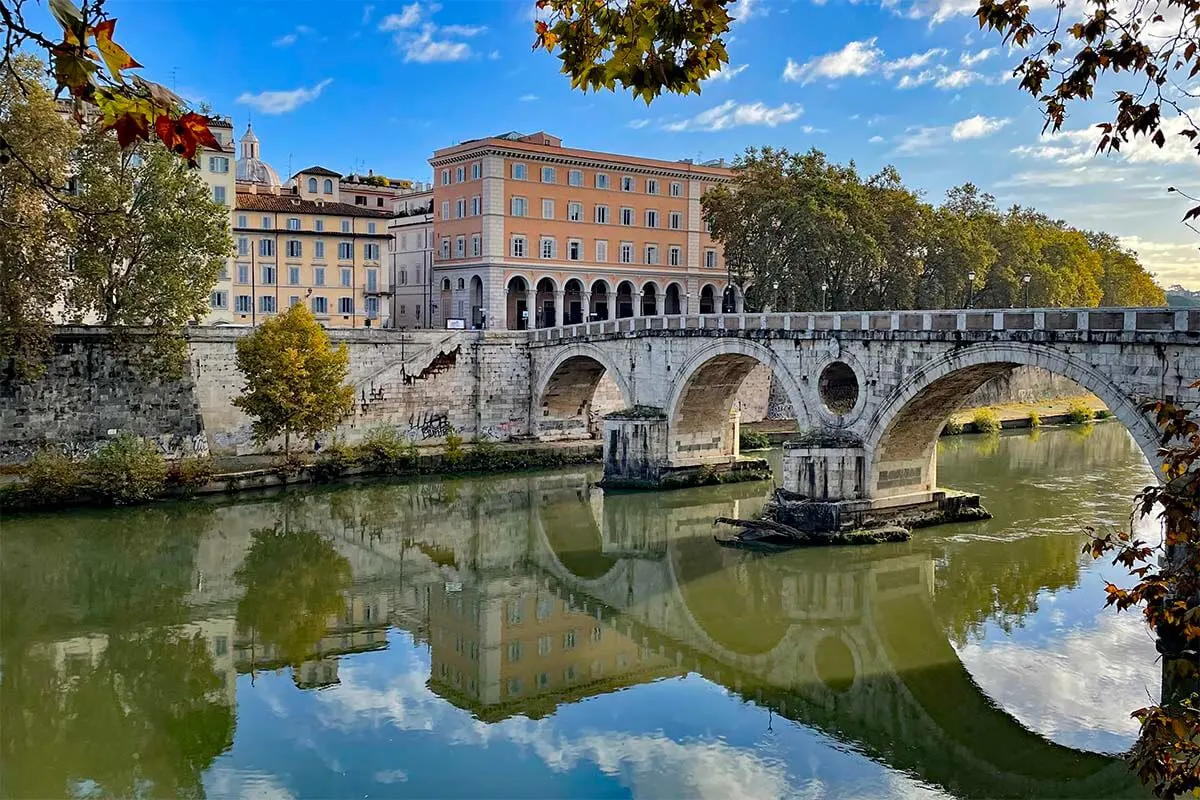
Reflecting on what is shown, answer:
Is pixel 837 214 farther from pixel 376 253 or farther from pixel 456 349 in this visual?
pixel 376 253

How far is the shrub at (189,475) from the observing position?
2425 centimetres

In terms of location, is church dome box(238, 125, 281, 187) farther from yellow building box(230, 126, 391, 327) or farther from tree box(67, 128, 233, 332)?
tree box(67, 128, 233, 332)

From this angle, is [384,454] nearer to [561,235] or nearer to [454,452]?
[454,452]

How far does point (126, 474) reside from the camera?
75.8 ft

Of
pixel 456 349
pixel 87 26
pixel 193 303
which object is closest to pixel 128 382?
pixel 193 303

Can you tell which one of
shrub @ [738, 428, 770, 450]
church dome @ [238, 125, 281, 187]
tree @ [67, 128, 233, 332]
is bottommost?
shrub @ [738, 428, 770, 450]

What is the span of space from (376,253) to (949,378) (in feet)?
81.0

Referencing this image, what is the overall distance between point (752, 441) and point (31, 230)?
20875 millimetres

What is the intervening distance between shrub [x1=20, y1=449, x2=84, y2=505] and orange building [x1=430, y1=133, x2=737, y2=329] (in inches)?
745

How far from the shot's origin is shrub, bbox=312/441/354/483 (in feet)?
88.2

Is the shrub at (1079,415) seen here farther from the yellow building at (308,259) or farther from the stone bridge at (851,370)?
the yellow building at (308,259)

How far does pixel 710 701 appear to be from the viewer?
13586mm

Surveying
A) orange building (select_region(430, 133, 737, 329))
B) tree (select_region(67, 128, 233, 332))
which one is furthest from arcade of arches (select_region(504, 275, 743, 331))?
tree (select_region(67, 128, 233, 332))

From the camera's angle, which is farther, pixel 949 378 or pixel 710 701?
pixel 949 378
